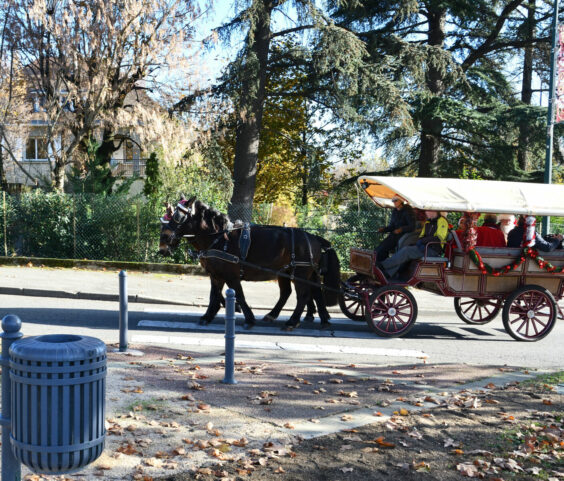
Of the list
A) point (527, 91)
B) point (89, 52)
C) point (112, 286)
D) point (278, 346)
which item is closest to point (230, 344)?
point (278, 346)

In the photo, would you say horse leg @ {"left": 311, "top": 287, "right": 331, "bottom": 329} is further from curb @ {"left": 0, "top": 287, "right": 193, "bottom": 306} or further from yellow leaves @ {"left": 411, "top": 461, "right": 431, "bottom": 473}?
yellow leaves @ {"left": 411, "top": 461, "right": 431, "bottom": 473}

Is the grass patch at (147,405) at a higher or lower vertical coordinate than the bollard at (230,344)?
lower

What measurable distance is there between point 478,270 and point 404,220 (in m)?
1.58

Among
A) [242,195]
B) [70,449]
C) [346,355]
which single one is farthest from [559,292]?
[242,195]

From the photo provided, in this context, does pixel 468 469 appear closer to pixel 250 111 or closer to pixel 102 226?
pixel 102 226

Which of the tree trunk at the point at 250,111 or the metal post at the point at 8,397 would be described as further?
the tree trunk at the point at 250,111

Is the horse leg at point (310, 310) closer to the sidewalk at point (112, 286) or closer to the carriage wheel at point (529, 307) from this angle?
the sidewalk at point (112, 286)

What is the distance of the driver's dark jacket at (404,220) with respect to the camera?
10644mm

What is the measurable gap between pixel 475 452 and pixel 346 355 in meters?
3.74

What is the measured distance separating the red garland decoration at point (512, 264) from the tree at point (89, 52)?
1364 centimetres

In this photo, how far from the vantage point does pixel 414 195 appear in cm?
956

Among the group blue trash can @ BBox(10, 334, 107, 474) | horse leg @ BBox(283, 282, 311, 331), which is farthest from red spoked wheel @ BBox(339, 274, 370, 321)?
blue trash can @ BBox(10, 334, 107, 474)

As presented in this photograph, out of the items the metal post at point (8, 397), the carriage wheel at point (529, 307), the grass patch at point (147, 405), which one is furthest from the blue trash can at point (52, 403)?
the carriage wheel at point (529, 307)

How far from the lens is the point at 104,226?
682 inches
